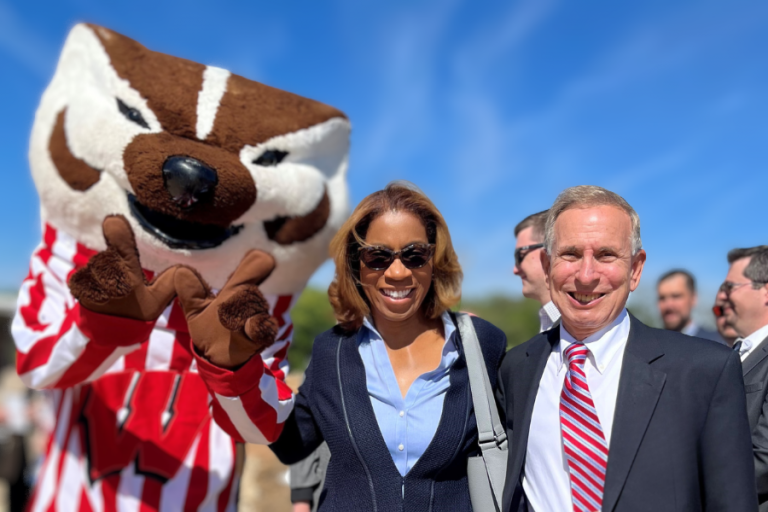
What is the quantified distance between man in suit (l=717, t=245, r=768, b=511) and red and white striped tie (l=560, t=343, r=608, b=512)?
0.86 m

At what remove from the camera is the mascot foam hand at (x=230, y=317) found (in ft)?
6.35

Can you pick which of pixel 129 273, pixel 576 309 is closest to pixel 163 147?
pixel 129 273

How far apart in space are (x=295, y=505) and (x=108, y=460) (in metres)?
0.98

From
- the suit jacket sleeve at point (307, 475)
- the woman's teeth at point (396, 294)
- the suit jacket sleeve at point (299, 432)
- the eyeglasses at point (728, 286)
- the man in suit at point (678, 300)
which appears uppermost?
the man in suit at point (678, 300)

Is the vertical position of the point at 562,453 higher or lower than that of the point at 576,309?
lower

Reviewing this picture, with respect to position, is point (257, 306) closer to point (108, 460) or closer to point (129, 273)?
point (129, 273)

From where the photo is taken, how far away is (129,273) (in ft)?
6.44

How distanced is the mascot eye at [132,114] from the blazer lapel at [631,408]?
2391 mm

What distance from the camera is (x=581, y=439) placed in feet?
5.71

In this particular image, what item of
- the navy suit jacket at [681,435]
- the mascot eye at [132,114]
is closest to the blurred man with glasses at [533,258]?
the navy suit jacket at [681,435]

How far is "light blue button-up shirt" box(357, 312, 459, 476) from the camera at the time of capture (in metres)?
2.02

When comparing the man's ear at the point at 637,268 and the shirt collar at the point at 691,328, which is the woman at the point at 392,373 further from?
the shirt collar at the point at 691,328

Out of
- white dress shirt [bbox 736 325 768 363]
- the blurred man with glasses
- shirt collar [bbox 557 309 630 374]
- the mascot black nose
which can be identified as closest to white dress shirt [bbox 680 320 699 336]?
white dress shirt [bbox 736 325 768 363]

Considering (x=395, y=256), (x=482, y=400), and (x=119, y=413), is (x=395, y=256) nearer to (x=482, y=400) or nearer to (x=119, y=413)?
(x=482, y=400)
